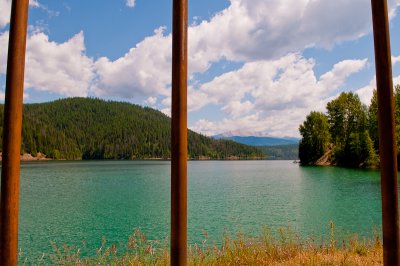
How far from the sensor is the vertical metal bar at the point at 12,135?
2537 mm

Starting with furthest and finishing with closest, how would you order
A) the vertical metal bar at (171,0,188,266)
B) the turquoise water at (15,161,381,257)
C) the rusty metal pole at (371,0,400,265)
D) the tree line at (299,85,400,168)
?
the tree line at (299,85,400,168)
the turquoise water at (15,161,381,257)
the rusty metal pole at (371,0,400,265)
the vertical metal bar at (171,0,188,266)

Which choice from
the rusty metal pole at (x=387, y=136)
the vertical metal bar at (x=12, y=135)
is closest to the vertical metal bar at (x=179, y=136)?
the vertical metal bar at (x=12, y=135)

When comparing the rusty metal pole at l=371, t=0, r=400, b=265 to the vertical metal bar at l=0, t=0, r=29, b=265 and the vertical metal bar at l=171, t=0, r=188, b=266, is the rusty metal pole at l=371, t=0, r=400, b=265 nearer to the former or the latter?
the vertical metal bar at l=171, t=0, r=188, b=266

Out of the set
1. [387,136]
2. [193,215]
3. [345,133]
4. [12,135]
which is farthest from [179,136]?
[345,133]

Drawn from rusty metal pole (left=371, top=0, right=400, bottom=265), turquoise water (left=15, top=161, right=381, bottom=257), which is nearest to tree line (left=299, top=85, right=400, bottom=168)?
turquoise water (left=15, top=161, right=381, bottom=257)

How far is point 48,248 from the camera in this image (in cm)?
1549

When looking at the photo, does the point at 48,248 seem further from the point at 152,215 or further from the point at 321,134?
the point at 321,134

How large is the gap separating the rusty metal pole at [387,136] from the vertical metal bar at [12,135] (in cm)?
301

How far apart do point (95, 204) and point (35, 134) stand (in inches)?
6076

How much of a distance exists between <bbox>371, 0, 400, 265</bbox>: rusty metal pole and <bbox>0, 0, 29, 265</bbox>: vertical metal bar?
→ 3.01m

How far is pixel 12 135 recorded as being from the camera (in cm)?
259

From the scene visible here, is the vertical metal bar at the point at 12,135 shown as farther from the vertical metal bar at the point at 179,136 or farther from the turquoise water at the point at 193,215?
the turquoise water at the point at 193,215

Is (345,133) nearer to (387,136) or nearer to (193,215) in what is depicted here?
(193,215)

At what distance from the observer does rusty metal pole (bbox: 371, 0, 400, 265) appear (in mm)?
2689
